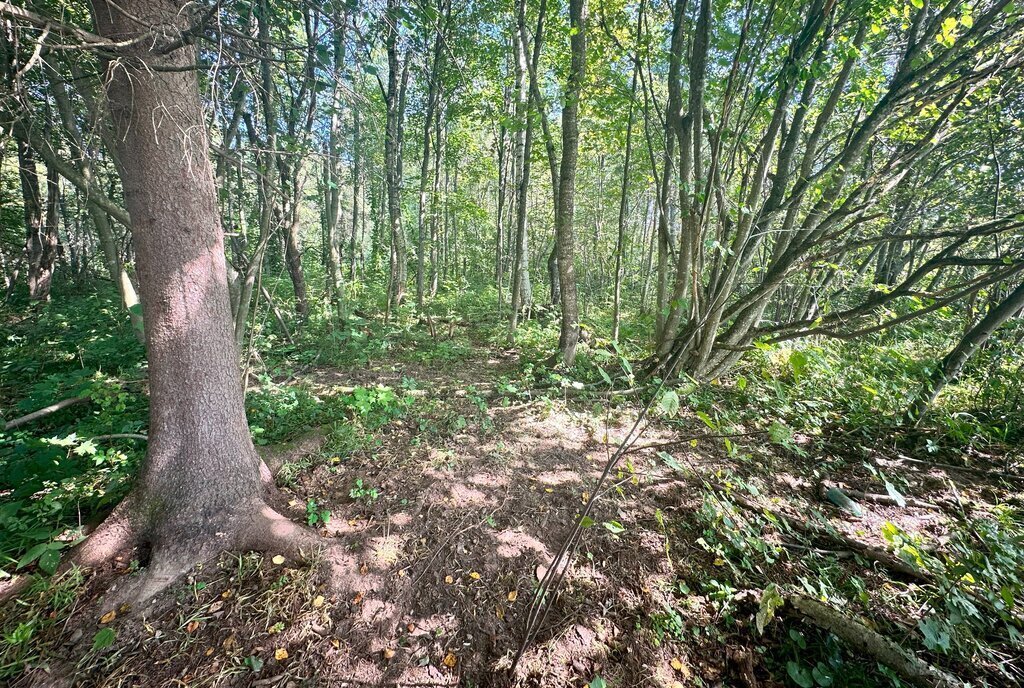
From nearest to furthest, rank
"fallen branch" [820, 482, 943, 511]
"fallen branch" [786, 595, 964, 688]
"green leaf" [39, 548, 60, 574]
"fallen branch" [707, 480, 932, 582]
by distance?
"fallen branch" [786, 595, 964, 688], "green leaf" [39, 548, 60, 574], "fallen branch" [707, 480, 932, 582], "fallen branch" [820, 482, 943, 511]

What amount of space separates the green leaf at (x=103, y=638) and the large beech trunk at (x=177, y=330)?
9.0 inches

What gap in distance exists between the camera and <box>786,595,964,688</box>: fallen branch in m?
1.79

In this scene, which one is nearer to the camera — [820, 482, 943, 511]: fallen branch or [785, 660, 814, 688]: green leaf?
[785, 660, 814, 688]: green leaf

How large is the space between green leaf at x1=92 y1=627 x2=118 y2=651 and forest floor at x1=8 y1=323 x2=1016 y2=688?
2cm

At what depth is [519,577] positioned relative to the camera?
2605mm

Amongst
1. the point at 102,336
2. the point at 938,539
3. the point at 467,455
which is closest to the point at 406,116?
the point at 102,336

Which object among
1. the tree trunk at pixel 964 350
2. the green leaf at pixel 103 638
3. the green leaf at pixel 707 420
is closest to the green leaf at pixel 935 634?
the green leaf at pixel 707 420

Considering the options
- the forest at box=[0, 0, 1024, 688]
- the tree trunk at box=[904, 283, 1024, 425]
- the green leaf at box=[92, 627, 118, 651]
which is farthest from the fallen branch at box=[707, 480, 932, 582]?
the green leaf at box=[92, 627, 118, 651]

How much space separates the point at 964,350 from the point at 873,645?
440 centimetres

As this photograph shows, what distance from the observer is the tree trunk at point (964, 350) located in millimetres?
4199

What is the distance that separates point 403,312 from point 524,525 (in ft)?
24.0

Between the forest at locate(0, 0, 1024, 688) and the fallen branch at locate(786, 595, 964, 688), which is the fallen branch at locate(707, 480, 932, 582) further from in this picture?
Result: the fallen branch at locate(786, 595, 964, 688)

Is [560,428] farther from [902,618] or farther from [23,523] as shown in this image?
[23,523]

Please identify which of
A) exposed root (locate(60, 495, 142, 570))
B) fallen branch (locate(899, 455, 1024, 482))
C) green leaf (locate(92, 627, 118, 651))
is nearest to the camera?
green leaf (locate(92, 627, 118, 651))
